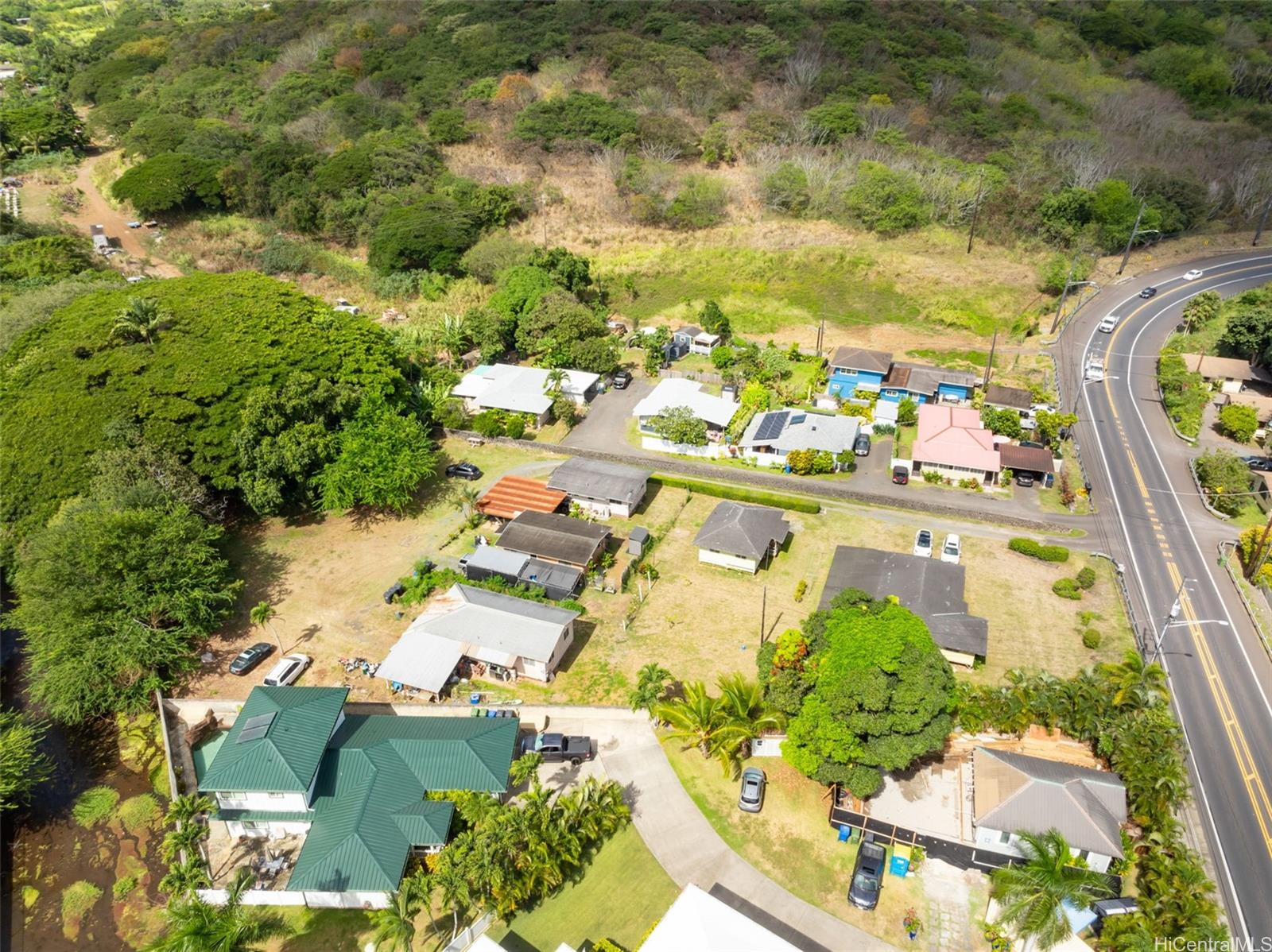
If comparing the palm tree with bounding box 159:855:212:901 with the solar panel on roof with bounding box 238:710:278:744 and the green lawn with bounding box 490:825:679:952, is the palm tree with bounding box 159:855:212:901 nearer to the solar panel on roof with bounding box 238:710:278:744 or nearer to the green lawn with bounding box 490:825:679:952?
the solar panel on roof with bounding box 238:710:278:744

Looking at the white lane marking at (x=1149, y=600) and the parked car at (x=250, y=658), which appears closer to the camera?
the white lane marking at (x=1149, y=600)

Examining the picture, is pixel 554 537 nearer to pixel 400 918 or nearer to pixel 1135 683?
pixel 400 918

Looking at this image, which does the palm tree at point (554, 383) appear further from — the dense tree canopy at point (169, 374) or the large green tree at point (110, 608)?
the large green tree at point (110, 608)

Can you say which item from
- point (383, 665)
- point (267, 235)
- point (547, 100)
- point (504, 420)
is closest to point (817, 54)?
point (547, 100)

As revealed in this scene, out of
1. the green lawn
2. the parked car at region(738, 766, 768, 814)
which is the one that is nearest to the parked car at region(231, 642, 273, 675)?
the green lawn

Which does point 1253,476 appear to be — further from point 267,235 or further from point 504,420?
point 267,235

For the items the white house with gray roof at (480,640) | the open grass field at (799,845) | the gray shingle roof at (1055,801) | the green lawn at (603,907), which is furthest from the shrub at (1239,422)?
the green lawn at (603,907)

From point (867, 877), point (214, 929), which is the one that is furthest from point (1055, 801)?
point (214, 929)

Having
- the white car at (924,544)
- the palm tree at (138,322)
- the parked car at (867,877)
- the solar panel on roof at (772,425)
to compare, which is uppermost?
the palm tree at (138,322)
